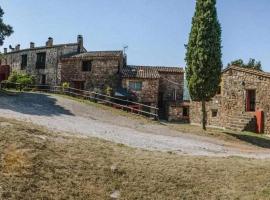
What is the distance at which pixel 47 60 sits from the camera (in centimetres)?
5300

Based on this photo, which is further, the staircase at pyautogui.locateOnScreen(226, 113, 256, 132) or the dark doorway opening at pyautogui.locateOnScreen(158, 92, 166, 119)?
the dark doorway opening at pyautogui.locateOnScreen(158, 92, 166, 119)

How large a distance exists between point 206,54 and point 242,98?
26.5 ft

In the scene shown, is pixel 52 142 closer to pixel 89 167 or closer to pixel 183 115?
pixel 89 167

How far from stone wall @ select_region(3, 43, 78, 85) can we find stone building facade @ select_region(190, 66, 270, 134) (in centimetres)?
2178

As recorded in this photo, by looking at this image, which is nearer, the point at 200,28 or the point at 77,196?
the point at 77,196

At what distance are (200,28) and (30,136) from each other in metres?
19.3

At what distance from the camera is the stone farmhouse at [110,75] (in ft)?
157

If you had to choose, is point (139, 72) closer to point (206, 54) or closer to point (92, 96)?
point (92, 96)

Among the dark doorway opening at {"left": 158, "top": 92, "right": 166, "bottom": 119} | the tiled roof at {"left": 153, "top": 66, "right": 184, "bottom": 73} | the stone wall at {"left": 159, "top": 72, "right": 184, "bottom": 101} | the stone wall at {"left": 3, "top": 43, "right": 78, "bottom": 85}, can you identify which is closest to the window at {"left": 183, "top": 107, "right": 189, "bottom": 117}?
the dark doorway opening at {"left": 158, "top": 92, "right": 166, "bottom": 119}

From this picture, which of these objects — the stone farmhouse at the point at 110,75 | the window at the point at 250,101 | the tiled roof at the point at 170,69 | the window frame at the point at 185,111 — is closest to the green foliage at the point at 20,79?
the stone farmhouse at the point at 110,75

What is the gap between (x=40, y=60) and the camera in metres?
54.4

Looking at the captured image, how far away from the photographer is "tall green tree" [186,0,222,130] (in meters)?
31.4

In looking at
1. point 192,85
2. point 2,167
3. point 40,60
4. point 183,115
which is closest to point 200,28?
point 192,85

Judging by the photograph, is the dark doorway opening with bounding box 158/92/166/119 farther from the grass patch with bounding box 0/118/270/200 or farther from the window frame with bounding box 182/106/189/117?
the grass patch with bounding box 0/118/270/200
